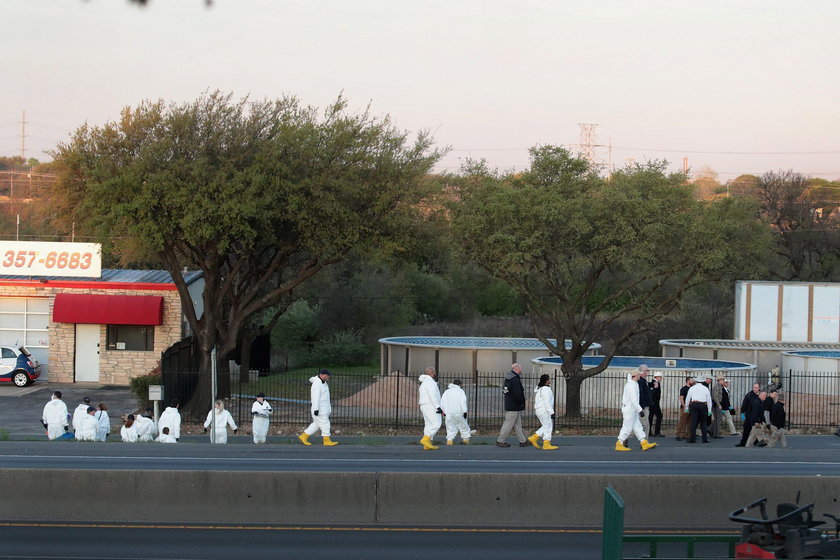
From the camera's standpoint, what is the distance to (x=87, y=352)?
35656 millimetres

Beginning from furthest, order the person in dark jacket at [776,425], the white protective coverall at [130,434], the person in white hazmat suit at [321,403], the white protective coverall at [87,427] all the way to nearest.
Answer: the person in dark jacket at [776,425], the white protective coverall at [87,427], the white protective coverall at [130,434], the person in white hazmat suit at [321,403]

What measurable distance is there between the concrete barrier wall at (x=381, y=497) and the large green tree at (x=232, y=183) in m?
13.4

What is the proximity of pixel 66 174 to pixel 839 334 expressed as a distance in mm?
30166

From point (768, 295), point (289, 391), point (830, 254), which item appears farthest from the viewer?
point (830, 254)

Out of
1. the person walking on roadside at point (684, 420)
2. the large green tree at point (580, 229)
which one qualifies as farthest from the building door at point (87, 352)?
the person walking on roadside at point (684, 420)

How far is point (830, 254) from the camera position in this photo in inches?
2395

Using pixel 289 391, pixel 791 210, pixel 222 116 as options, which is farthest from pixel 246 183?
pixel 791 210

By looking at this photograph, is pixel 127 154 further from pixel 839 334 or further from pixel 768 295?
pixel 839 334

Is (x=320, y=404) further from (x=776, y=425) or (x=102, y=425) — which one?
(x=776, y=425)

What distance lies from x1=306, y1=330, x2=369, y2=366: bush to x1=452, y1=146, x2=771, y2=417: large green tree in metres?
21.0

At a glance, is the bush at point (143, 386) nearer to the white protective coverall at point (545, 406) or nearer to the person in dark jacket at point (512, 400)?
the person in dark jacket at point (512, 400)

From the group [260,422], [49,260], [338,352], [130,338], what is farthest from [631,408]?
[338,352]

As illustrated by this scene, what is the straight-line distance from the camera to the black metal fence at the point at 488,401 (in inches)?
1035

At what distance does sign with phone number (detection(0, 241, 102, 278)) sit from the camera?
35.2 m
